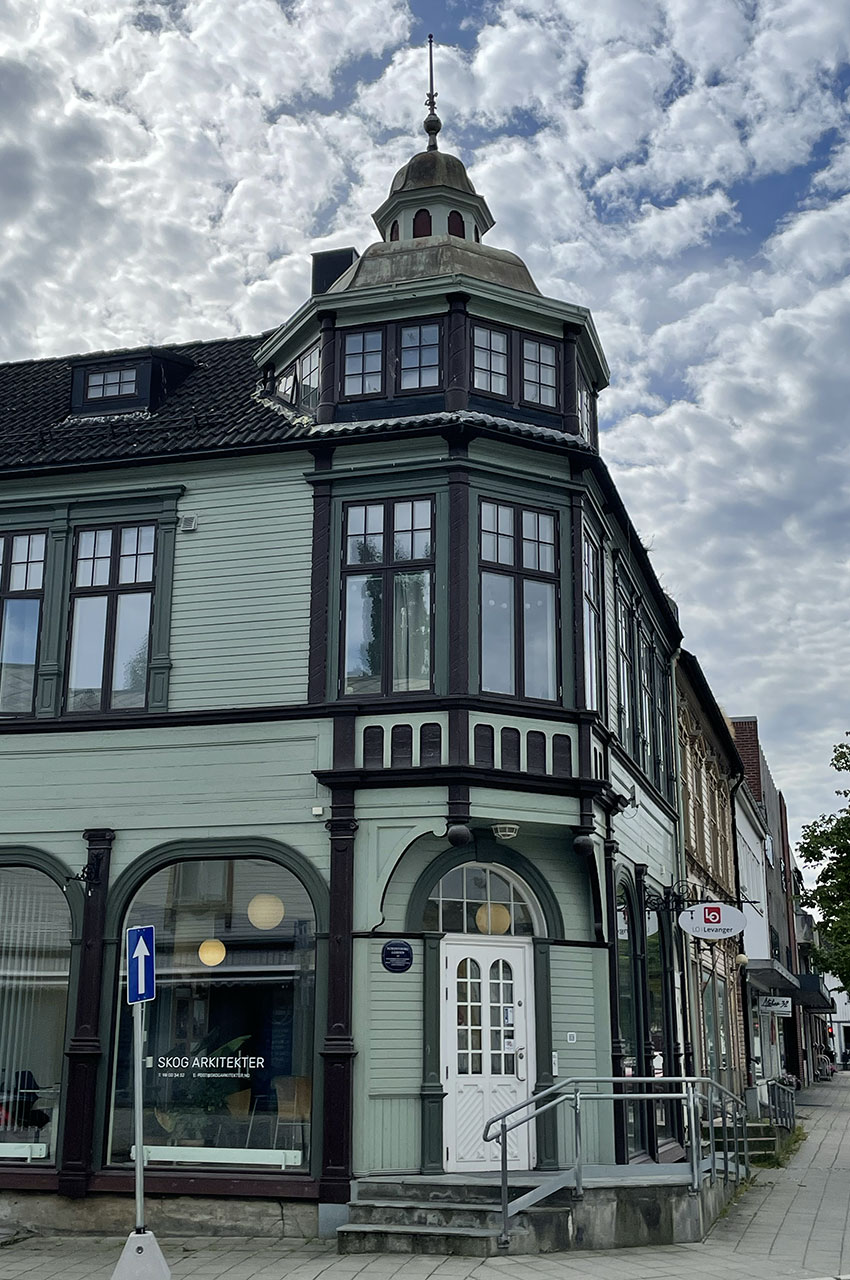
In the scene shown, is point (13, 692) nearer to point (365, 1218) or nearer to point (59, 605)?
point (59, 605)

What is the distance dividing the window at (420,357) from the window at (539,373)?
112cm

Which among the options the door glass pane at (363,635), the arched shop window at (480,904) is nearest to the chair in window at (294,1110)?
the arched shop window at (480,904)

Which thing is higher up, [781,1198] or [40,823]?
[40,823]

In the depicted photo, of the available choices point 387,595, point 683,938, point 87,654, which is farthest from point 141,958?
point 683,938

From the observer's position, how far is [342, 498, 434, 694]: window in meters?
15.2

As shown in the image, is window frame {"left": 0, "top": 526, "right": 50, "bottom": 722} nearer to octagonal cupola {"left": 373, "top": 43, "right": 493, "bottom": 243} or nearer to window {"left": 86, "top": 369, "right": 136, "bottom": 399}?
window {"left": 86, "top": 369, "right": 136, "bottom": 399}

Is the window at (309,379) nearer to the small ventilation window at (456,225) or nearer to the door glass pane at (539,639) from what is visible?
the small ventilation window at (456,225)

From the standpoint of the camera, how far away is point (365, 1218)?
13258mm

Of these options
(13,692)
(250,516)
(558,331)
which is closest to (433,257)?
(558,331)

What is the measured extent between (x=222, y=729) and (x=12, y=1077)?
461 cm

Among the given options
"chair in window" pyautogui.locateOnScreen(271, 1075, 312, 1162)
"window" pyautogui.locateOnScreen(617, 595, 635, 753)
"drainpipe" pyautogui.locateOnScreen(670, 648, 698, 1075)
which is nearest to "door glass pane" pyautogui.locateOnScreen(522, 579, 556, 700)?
"window" pyautogui.locateOnScreen(617, 595, 635, 753)

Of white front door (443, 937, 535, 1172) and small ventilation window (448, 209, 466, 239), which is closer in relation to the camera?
white front door (443, 937, 535, 1172)

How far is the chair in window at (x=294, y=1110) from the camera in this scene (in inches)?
558

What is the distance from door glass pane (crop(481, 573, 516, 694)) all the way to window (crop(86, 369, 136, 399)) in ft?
21.0
